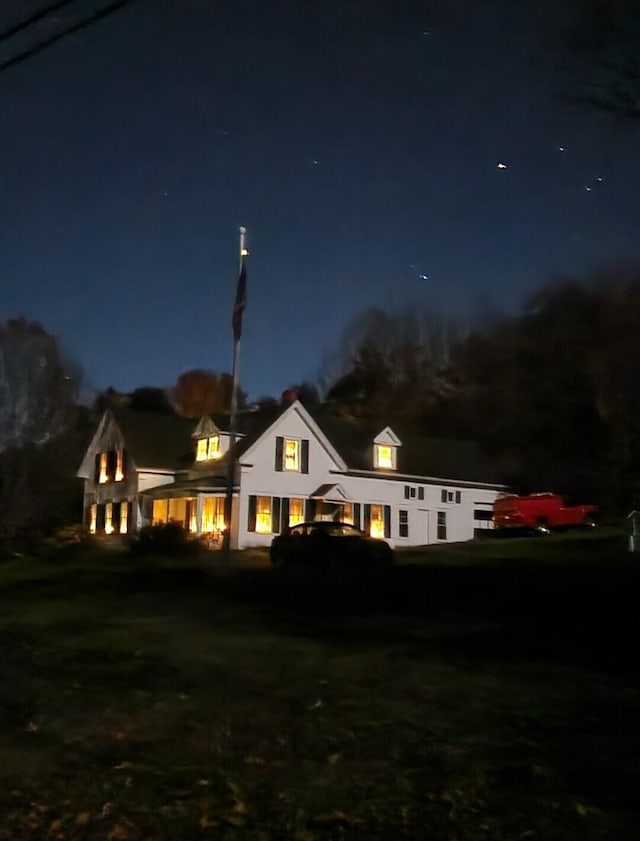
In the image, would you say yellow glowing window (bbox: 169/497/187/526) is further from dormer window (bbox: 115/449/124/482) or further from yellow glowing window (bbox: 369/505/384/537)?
yellow glowing window (bbox: 369/505/384/537)

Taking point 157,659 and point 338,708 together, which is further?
point 157,659

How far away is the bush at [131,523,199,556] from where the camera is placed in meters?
34.3

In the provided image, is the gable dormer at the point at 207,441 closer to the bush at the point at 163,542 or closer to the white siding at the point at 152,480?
the white siding at the point at 152,480

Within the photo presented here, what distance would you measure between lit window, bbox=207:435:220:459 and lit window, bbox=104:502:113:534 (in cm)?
529

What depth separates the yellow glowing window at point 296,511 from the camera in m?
42.5

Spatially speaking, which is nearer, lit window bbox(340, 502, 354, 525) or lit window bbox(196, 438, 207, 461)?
lit window bbox(196, 438, 207, 461)

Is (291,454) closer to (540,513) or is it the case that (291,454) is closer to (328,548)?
(540,513)

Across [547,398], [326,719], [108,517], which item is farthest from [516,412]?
[326,719]

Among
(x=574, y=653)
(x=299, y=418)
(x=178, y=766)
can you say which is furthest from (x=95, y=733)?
(x=299, y=418)

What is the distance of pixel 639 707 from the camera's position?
9094mm

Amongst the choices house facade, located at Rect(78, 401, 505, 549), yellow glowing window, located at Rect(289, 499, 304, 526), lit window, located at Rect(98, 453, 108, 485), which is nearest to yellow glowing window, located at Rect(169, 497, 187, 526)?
house facade, located at Rect(78, 401, 505, 549)

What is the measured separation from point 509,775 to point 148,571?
20.2 meters

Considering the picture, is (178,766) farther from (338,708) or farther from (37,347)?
(37,347)

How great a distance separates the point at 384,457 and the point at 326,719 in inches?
1494
